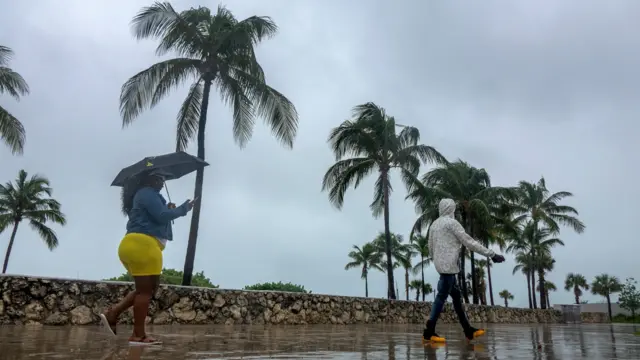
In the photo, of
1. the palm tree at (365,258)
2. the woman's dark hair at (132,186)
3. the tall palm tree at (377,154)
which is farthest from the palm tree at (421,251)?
the woman's dark hair at (132,186)

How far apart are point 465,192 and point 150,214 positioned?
29.7 m

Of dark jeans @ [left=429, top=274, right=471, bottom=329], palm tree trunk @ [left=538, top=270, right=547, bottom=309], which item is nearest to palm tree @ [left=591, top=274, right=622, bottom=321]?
palm tree trunk @ [left=538, top=270, right=547, bottom=309]

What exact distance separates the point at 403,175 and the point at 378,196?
1477 mm

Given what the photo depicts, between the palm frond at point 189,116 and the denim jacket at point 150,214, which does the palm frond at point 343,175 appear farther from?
the denim jacket at point 150,214

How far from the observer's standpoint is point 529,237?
146ft

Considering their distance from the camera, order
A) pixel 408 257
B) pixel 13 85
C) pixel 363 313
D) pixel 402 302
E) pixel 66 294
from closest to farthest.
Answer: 1. pixel 66 294
2. pixel 363 313
3. pixel 402 302
4. pixel 13 85
5. pixel 408 257

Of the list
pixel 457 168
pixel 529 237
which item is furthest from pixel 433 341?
pixel 529 237

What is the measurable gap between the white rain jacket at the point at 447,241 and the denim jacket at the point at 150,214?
2893 mm

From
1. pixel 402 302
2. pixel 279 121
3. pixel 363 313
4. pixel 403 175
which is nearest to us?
pixel 363 313

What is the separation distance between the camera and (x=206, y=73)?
17.4 meters

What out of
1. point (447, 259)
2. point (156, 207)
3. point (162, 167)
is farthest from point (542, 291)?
point (156, 207)

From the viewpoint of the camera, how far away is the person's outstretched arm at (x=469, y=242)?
5527 mm

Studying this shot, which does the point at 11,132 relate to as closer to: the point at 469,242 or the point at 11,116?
the point at 11,116

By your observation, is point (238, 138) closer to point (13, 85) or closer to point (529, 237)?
point (13, 85)
